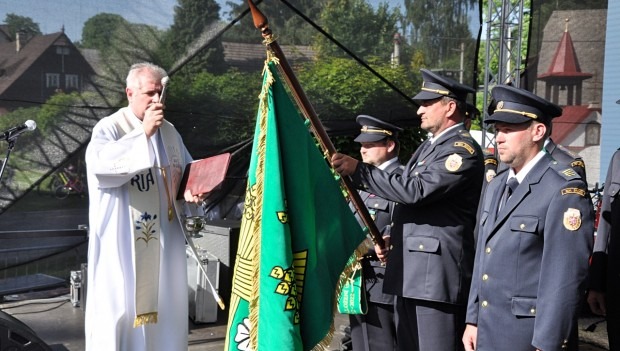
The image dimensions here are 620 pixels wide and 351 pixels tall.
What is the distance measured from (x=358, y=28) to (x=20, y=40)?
3294mm

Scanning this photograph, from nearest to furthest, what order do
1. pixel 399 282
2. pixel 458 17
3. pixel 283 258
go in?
pixel 283 258, pixel 399 282, pixel 458 17

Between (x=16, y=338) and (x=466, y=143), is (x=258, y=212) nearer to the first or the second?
(x=466, y=143)

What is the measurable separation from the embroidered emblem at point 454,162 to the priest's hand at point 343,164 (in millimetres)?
451

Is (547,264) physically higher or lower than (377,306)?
higher

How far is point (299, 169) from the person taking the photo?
3232 millimetres

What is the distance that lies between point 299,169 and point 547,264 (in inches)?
48.3

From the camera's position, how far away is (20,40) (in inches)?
215

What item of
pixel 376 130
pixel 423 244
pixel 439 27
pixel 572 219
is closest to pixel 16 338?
pixel 423 244

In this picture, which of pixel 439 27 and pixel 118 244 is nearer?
pixel 118 244

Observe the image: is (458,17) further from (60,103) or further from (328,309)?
(328,309)

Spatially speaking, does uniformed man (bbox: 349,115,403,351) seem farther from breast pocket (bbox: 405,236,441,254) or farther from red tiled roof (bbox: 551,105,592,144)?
red tiled roof (bbox: 551,105,592,144)

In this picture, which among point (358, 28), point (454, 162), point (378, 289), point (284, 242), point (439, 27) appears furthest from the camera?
point (439, 27)

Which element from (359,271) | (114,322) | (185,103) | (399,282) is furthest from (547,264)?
(185,103)

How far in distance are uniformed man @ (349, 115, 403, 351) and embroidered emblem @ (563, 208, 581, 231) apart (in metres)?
1.60
